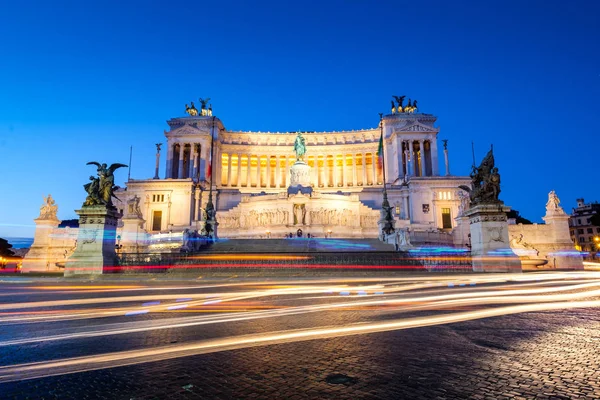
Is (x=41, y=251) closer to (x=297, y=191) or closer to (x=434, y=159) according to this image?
(x=297, y=191)

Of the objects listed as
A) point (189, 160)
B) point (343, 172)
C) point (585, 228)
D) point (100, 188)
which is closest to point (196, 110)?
point (189, 160)

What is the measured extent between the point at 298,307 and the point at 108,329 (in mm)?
4378

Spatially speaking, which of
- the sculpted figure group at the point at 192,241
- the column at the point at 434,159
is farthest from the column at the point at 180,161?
the column at the point at 434,159

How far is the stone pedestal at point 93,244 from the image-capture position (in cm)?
2180

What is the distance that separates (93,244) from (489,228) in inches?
953

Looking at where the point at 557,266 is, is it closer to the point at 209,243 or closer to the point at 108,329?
the point at 209,243

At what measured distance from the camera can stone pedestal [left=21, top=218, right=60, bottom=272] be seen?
34.4m

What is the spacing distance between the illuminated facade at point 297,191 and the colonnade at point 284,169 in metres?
0.25

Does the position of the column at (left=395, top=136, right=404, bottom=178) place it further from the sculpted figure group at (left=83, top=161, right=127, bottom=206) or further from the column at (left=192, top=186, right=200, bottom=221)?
the sculpted figure group at (left=83, top=161, right=127, bottom=206)

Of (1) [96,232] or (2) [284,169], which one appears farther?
(2) [284,169]

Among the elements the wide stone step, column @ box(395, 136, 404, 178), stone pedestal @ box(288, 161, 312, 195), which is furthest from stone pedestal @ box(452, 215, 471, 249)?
column @ box(395, 136, 404, 178)

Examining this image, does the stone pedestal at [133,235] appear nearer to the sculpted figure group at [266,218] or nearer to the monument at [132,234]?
the monument at [132,234]

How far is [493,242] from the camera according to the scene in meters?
20.9

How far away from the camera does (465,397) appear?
10.5 ft
